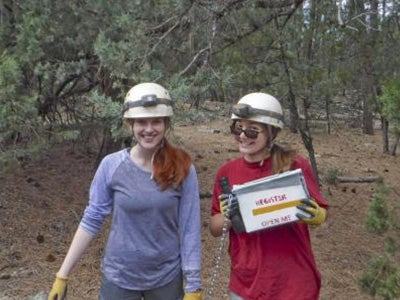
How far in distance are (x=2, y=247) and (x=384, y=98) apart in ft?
13.3

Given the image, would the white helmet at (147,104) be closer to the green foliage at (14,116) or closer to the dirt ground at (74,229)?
the green foliage at (14,116)

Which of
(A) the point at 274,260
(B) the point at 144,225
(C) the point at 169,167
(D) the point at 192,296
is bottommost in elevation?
(D) the point at 192,296

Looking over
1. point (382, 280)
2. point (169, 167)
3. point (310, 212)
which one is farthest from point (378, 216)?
point (169, 167)

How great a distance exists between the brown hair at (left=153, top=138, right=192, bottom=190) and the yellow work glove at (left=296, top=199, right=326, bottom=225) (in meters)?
0.58

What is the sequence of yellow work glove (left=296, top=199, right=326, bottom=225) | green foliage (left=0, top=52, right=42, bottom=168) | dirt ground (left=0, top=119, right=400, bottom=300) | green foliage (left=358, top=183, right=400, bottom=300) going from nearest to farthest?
yellow work glove (left=296, top=199, right=326, bottom=225) → green foliage (left=358, top=183, right=400, bottom=300) → green foliage (left=0, top=52, right=42, bottom=168) → dirt ground (left=0, top=119, right=400, bottom=300)

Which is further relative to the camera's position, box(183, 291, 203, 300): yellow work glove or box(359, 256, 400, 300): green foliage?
box(359, 256, 400, 300): green foliage

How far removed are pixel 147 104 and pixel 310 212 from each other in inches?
36.0

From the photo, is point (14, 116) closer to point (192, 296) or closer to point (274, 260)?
point (192, 296)

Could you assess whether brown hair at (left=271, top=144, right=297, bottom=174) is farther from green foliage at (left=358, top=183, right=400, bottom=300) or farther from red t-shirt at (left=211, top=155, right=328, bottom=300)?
green foliage at (left=358, top=183, right=400, bottom=300)

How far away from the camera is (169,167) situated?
2.73m

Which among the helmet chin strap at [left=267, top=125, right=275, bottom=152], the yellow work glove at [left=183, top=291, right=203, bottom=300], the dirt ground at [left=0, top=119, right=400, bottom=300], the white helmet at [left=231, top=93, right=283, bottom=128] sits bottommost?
the dirt ground at [left=0, top=119, right=400, bottom=300]

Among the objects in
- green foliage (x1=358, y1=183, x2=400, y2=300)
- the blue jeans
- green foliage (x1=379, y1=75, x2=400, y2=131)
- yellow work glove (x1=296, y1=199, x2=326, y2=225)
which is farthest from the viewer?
green foliage (x1=358, y1=183, x2=400, y2=300)

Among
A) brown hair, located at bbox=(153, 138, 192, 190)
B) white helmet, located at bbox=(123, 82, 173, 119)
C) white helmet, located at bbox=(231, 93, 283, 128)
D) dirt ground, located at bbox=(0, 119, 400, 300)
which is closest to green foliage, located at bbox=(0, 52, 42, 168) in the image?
dirt ground, located at bbox=(0, 119, 400, 300)

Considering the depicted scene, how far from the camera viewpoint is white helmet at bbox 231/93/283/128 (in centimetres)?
272
